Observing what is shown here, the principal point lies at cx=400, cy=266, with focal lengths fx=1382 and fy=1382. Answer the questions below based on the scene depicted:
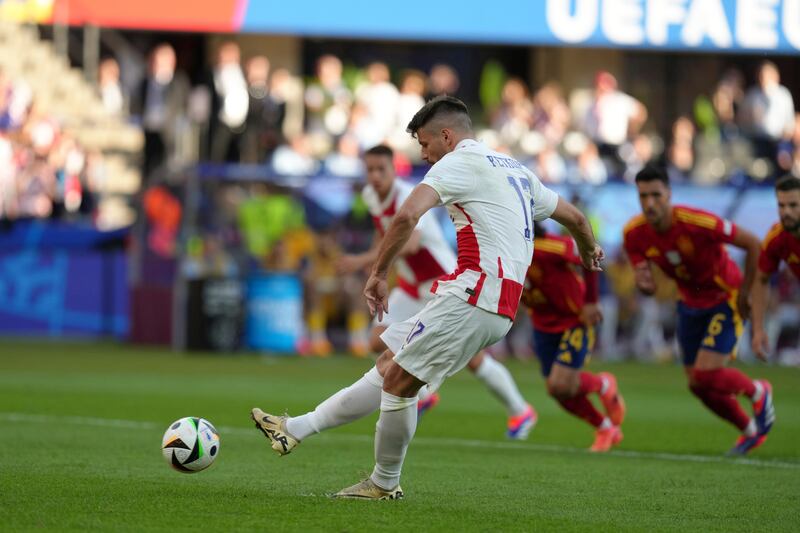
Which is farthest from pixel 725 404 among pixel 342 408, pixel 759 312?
pixel 342 408

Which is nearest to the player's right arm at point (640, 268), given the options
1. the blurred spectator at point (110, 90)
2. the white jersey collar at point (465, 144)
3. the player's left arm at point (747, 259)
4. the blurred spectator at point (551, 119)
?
the player's left arm at point (747, 259)

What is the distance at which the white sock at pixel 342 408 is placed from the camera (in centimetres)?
805

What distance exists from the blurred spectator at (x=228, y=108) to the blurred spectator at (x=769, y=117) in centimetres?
1014

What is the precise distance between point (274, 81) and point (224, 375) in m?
9.59

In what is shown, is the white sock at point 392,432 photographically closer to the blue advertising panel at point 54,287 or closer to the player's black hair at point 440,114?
the player's black hair at point 440,114

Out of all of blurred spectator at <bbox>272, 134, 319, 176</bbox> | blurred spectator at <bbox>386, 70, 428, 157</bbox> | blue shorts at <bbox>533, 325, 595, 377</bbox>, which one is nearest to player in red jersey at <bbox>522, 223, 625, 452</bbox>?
blue shorts at <bbox>533, 325, 595, 377</bbox>

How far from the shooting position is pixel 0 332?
84.9 feet

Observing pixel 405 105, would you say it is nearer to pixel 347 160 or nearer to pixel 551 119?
pixel 347 160

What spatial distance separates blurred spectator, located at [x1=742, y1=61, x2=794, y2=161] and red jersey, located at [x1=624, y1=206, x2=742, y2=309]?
1634cm

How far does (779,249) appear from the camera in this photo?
11.0m

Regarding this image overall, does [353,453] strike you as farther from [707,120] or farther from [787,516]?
[707,120]

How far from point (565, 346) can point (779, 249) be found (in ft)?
6.38

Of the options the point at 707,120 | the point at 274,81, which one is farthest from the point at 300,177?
the point at 707,120

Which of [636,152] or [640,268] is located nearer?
[640,268]
